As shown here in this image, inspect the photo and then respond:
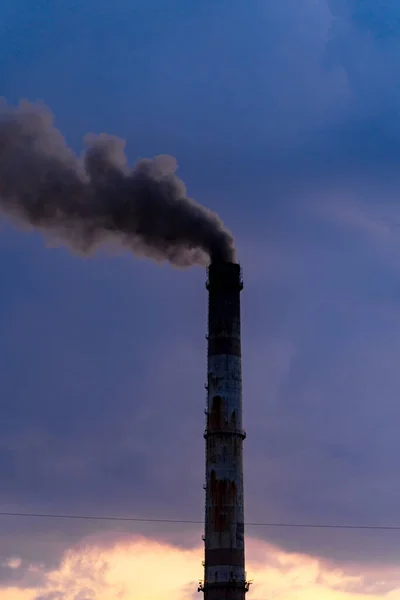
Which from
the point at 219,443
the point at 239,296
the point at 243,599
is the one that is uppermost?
the point at 239,296

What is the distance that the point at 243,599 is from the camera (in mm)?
60594

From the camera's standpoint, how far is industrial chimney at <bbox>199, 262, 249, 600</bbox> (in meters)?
60.9

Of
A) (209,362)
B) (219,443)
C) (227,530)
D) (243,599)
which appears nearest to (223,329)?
(209,362)

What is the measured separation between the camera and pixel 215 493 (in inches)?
2450

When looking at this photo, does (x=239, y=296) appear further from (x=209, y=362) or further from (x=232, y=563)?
(x=232, y=563)

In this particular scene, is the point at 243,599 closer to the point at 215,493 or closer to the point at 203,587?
the point at 203,587

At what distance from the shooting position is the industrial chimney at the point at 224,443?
200 feet

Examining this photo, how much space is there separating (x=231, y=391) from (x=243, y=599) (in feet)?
45.6

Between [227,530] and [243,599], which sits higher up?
[227,530]

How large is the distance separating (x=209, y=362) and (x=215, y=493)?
9.18m

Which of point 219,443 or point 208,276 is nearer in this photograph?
point 219,443

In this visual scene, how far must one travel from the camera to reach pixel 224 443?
63000 millimetres

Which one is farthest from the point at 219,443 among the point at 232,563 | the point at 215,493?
the point at 232,563

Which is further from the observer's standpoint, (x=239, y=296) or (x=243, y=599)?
(x=239, y=296)
